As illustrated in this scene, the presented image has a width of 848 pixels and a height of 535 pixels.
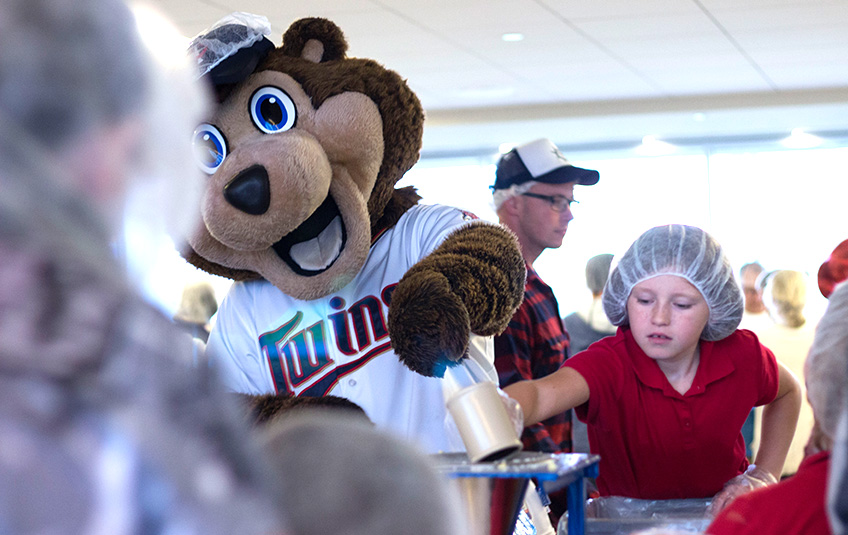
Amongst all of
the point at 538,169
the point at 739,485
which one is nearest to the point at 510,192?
the point at 538,169

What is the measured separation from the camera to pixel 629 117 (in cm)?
656

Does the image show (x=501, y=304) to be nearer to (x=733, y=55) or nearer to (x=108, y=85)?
(x=108, y=85)

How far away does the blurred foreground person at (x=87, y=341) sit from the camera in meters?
0.35

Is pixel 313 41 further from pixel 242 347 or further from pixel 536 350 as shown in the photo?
pixel 536 350

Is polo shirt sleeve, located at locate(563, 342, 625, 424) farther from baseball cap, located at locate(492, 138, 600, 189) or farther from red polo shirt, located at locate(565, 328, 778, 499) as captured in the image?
baseball cap, located at locate(492, 138, 600, 189)

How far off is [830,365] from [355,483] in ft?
1.64

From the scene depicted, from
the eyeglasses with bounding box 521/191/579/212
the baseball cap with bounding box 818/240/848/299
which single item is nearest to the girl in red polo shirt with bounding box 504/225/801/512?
the baseball cap with bounding box 818/240/848/299

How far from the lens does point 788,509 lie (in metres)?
0.79

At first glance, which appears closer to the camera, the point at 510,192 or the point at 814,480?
the point at 814,480

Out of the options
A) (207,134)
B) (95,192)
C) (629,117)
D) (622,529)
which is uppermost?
(629,117)

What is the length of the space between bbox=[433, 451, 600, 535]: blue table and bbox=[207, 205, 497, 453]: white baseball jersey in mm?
264

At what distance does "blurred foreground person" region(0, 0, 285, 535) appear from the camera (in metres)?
0.35

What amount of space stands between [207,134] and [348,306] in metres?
0.36

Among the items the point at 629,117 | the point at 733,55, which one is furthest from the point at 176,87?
the point at 629,117
